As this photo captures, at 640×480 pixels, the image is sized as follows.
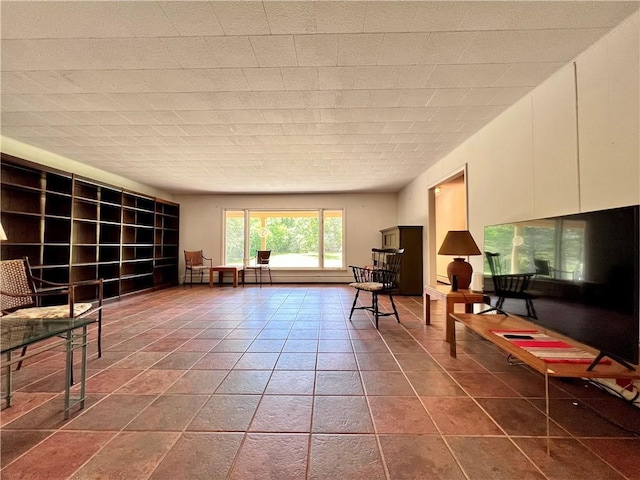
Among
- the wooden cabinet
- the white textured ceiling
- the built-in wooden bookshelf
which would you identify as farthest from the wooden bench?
the built-in wooden bookshelf

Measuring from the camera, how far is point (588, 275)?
1476mm

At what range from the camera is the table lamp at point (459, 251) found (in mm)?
2813

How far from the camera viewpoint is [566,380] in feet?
6.57

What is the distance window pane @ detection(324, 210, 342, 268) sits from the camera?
7.47 m

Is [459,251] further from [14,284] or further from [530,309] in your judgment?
[14,284]

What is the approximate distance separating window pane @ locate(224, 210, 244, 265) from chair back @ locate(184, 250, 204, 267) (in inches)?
27.7

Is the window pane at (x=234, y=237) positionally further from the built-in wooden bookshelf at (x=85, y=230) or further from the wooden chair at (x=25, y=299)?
the wooden chair at (x=25, y=299)

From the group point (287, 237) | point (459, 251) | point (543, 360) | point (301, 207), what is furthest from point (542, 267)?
point (287, 237)

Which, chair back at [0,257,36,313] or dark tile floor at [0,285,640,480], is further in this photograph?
chair back at [0,257,36,313]

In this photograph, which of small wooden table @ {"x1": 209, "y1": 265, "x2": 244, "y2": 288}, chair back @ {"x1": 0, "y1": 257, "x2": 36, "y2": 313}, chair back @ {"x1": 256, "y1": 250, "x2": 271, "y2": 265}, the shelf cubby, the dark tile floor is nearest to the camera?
the dark tile floor

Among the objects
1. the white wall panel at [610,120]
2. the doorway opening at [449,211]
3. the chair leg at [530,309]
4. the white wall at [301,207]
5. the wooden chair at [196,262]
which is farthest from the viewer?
the white wall at [301,207]

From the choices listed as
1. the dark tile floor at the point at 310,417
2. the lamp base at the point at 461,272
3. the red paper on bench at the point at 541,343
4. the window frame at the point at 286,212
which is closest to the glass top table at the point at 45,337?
the dark tile floor at the point at 310,417

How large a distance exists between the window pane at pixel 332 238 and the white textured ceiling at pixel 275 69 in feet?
11.8

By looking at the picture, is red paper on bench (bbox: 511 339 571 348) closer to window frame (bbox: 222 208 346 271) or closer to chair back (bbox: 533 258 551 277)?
chair back (bbox: 533 258 551 277)
